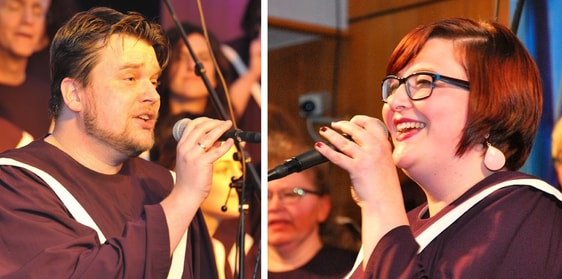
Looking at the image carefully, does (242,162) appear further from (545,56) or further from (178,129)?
(545,56)

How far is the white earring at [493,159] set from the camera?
1.84 metres

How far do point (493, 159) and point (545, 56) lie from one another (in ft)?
1.65

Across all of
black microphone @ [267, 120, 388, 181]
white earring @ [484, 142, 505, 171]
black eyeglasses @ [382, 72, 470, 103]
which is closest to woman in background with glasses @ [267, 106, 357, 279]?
black microphone @ [267, 120, 388, 181]

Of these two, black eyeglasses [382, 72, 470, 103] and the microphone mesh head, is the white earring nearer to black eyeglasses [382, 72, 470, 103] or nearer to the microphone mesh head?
black eyeglasses [382, 72, 470, 103]

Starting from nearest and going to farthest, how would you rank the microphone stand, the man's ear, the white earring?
the white earring
the man's ear
the microphone stand

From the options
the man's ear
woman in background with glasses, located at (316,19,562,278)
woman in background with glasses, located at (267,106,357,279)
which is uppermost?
the man's ear

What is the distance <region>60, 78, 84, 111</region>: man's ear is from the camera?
1.96m

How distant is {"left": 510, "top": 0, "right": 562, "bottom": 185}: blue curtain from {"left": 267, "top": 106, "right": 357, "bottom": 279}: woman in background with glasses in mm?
590

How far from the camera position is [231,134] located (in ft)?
6.90

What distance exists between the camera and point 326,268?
2143 mm

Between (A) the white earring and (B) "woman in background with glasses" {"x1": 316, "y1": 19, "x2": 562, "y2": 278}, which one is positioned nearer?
(B) "woman in background with glasses" {"x1": 316, "y1": 19, "x2": 562, "y2": 278}

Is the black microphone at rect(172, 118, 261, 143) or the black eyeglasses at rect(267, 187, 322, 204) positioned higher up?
the black microphone at rect(172, 118, 261, 143)

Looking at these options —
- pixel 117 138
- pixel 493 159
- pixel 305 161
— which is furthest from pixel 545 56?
pixel 117 138

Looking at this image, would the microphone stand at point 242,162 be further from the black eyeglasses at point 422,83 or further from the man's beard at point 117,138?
the black eyeglasses at point 422,83
